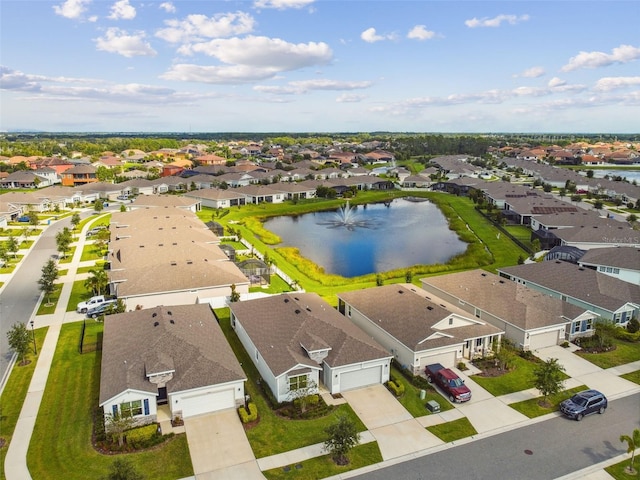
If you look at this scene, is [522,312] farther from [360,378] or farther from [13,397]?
[13,397]

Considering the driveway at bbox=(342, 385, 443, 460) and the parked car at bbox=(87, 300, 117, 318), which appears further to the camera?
the parked car at bbox=(87, 300, 117, 318)

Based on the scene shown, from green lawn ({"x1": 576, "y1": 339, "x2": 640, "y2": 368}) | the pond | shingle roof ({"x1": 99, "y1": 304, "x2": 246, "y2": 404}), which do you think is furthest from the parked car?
green lawn ({"x1": 576, "y1": 339, "x2": 640, "y2": 368})

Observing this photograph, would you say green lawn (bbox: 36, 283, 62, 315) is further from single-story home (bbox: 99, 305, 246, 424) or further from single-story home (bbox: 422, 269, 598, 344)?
single-story home (bbox: 422, 269, 598, 344)

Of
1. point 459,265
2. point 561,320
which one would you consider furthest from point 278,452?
point 459,265

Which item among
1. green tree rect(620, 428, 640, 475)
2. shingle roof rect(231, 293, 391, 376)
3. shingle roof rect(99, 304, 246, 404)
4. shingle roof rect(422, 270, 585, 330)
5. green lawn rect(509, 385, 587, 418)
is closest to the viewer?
green tree rect(620, 428, 640, 475)

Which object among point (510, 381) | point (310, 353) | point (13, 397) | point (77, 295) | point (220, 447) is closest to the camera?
point (220, 447)

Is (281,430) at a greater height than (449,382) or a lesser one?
lesser

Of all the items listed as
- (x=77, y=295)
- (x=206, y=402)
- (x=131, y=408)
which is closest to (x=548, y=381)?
(x=206, y=402)
